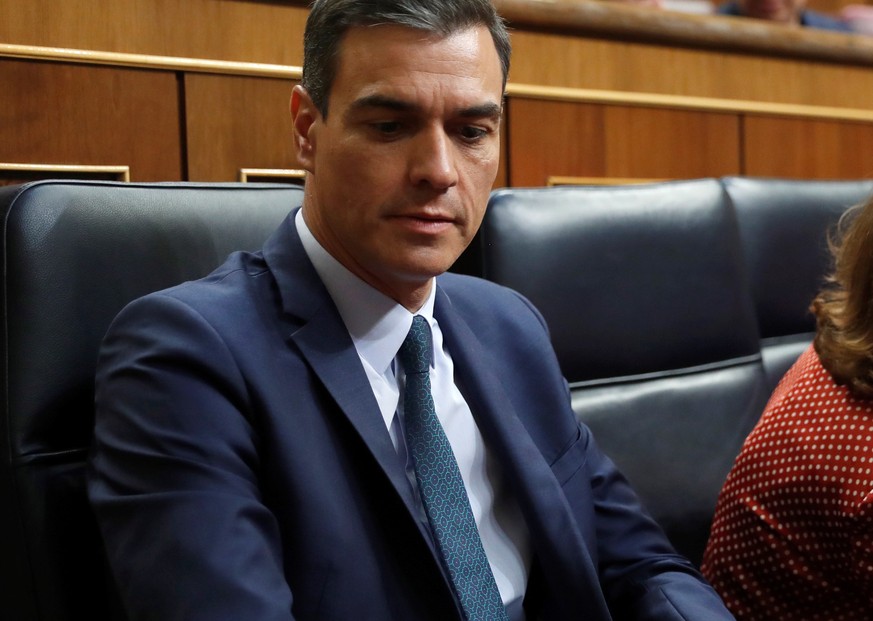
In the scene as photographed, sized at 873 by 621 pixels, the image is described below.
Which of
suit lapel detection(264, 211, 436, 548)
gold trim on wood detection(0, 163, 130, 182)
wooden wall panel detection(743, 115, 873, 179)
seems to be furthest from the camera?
wooden wall panel detection(743, 115, 873, 179)

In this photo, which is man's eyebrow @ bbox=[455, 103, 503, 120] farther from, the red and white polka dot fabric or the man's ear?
the red and white polka dot fabric

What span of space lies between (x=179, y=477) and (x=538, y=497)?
0.97ft

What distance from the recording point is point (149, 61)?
1.03m

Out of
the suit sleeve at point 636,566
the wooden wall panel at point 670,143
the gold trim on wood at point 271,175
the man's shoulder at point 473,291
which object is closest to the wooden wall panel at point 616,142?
the wooden wall panel at point 670,143

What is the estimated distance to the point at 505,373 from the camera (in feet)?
2.86

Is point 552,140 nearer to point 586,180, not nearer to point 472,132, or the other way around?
point 586,180

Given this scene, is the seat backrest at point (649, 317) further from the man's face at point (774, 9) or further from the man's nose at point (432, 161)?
the man's face at point (774, 9)

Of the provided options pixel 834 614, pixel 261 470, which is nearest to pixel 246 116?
pixel 261 470

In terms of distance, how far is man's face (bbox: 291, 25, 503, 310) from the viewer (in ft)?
2.39

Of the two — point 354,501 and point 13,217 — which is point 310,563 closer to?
point 354,501

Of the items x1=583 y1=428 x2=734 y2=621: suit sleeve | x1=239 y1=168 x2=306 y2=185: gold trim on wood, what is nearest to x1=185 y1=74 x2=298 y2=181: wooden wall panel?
x1=239 y1=168 x2=306 y2=185: gold trim on wood

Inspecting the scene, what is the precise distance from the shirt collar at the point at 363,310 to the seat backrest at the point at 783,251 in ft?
2.13

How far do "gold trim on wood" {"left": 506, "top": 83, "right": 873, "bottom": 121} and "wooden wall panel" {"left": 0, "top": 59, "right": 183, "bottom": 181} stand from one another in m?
0.49

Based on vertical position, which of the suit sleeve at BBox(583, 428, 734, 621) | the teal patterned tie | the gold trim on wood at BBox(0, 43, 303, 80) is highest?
the gold trim on wood at BBox(0, 43, 303, 80)
